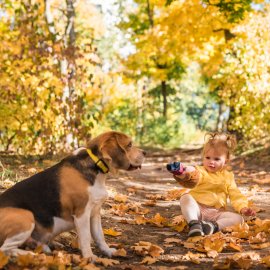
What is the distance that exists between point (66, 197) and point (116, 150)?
0.59 meters

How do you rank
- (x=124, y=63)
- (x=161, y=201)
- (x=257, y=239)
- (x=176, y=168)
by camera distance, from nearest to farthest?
1. (x=257, y=239)
2. (x=176, y=168)
3. (x=161, y=201)
4. (x=124, y=63)

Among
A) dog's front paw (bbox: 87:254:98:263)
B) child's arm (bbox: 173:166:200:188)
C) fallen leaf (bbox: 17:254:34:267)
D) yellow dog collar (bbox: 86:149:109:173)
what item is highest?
yellow dog collar (bbox: 86:149:109:173)

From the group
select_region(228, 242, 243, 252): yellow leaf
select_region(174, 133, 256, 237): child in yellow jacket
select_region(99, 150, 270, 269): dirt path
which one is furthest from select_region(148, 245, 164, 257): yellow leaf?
select_region(174, 133, 256, 237): child in yellow jacket

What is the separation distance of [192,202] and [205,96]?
1787 inches

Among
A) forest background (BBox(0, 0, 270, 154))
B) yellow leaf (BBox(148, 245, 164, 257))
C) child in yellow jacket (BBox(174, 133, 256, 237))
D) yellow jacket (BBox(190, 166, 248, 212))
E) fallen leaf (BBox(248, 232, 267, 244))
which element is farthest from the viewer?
forest background (BBox(0, 0, 270, 154))

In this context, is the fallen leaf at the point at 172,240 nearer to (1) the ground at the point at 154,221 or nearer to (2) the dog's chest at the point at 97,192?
(1) the ground at the point at 154,221

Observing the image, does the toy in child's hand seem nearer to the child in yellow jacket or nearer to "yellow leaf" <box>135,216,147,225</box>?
the child in yellow jacket

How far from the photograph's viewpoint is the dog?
12.3 ft

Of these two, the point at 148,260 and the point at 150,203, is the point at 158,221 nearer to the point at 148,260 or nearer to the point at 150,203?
the point at 150,203

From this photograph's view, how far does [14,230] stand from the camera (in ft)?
12.0

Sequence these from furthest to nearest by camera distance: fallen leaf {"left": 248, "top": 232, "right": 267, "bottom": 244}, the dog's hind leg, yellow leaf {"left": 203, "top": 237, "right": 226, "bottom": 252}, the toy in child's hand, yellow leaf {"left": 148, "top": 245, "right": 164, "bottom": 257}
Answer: the toy in child's hand
fallen leaf {"left": 248, "top": 232, "right": 267, "bottom": 244}
yellow leaf {"left": 203, "top": 237, "right": 226, "bottom": 252}
yellow leaf {"left": 148, "top": 245, "right": 164, "bottom": 257}
the dog's hind leg

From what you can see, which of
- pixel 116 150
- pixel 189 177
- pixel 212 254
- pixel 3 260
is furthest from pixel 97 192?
pixel 189 177

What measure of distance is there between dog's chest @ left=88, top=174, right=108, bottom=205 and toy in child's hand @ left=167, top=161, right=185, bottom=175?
45.2 inches

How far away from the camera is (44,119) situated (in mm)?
10672
